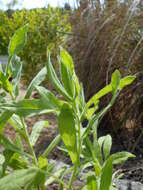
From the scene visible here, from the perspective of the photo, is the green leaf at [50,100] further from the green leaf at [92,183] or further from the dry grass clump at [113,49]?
the dry grass clump at [113,49]

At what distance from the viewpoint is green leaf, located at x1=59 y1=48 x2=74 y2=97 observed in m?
0.79

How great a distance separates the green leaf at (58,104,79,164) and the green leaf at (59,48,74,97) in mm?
57

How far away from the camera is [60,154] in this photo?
9.68 feet

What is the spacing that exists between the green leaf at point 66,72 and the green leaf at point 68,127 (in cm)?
6

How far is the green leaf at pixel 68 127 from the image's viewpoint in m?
0.74

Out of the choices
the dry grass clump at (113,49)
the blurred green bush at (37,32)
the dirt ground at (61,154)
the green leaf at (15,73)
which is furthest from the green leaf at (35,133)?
the blurred green bush at (37,32)

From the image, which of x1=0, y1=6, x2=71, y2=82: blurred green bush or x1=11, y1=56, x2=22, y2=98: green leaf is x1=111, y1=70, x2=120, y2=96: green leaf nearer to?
x1=11, y1=56, x2=22, y2=98: green leaf

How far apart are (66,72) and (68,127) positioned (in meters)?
0.13

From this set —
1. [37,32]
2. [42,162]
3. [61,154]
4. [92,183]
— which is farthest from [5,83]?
[37,32]

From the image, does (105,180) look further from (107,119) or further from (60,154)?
(107,119)

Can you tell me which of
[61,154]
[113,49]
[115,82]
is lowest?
[61,154]

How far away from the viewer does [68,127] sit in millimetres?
750

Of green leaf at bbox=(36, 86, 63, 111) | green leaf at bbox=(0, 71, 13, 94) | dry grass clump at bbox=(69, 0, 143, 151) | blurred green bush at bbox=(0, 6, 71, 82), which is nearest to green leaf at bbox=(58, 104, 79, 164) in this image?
green leaf at bbox=(36, 86, 63, 111)

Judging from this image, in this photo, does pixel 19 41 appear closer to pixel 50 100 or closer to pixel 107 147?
pixel 50 100
